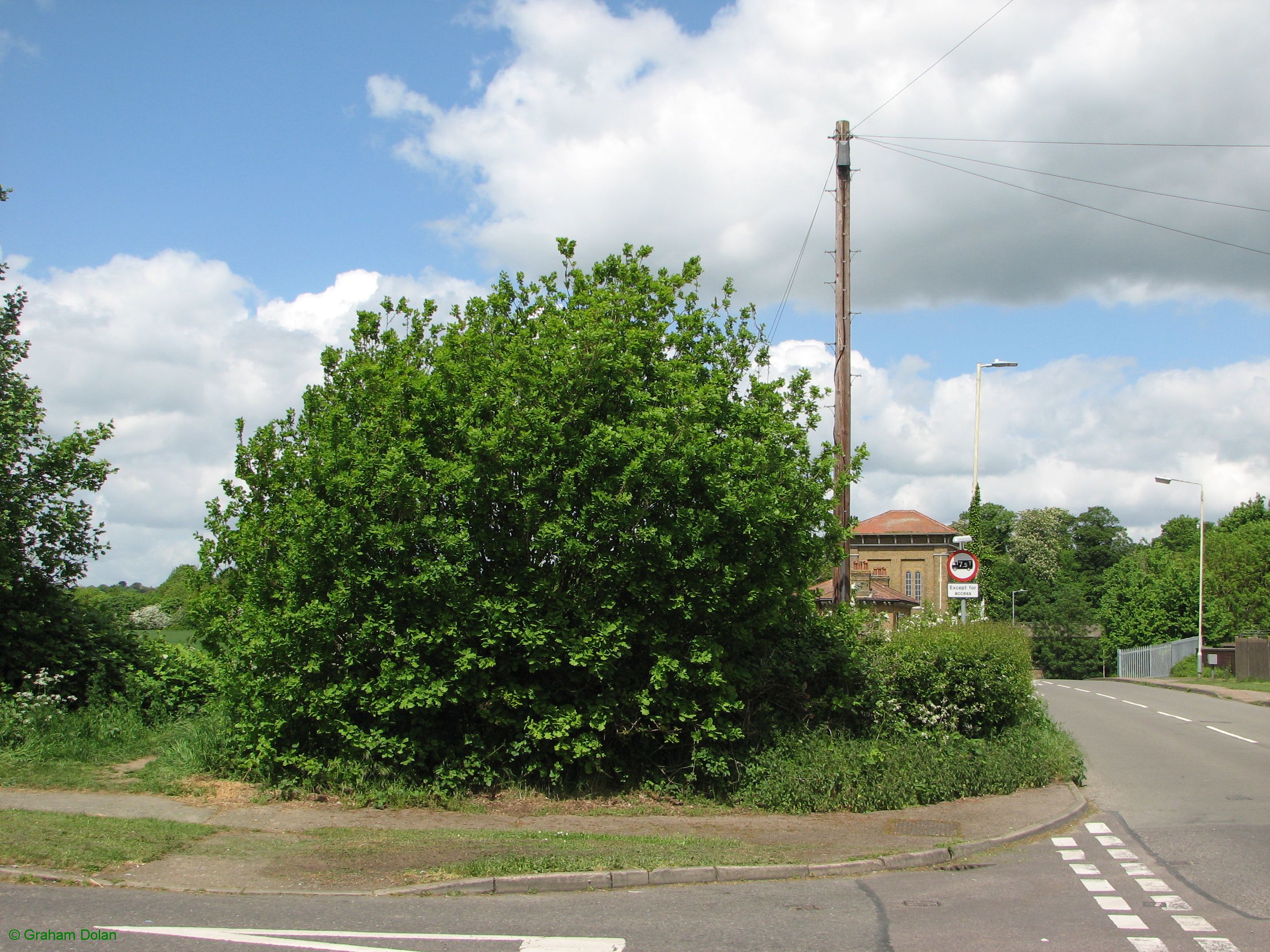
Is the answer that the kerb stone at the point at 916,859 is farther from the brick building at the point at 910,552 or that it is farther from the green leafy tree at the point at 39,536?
the brick building at the point at 910,552

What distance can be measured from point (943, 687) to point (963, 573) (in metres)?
4.27

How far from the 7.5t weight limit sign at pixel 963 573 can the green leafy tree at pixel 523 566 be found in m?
6.01

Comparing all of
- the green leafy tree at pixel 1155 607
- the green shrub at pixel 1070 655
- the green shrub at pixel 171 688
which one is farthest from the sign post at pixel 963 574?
the green shrub at pixel 1070 655

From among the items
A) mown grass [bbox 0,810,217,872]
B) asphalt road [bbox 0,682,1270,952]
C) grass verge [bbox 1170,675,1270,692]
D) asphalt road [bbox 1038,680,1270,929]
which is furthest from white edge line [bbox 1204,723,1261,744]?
mown grass [bbox 0,810,217,872]

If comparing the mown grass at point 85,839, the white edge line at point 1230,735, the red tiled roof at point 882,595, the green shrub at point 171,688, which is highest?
the red tiled roof at point 882,595

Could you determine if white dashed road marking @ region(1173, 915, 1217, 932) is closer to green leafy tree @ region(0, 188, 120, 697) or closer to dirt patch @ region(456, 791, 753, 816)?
dirt patch @ region(456, 791, 753, 816)

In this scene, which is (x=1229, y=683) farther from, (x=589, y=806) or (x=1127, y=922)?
(x=1127, y=922)

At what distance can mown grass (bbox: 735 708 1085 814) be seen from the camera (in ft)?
37.2

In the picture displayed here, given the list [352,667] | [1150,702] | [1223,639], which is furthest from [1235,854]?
[1223,639]

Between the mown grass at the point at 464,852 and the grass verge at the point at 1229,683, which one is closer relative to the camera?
the mown grass at the point at 464,852

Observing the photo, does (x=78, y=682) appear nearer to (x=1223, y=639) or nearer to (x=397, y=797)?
(x=397, y=797)

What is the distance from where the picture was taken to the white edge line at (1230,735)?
20144 millimetres

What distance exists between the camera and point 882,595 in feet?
166

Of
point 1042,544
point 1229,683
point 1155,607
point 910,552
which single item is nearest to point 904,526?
point 910,552
